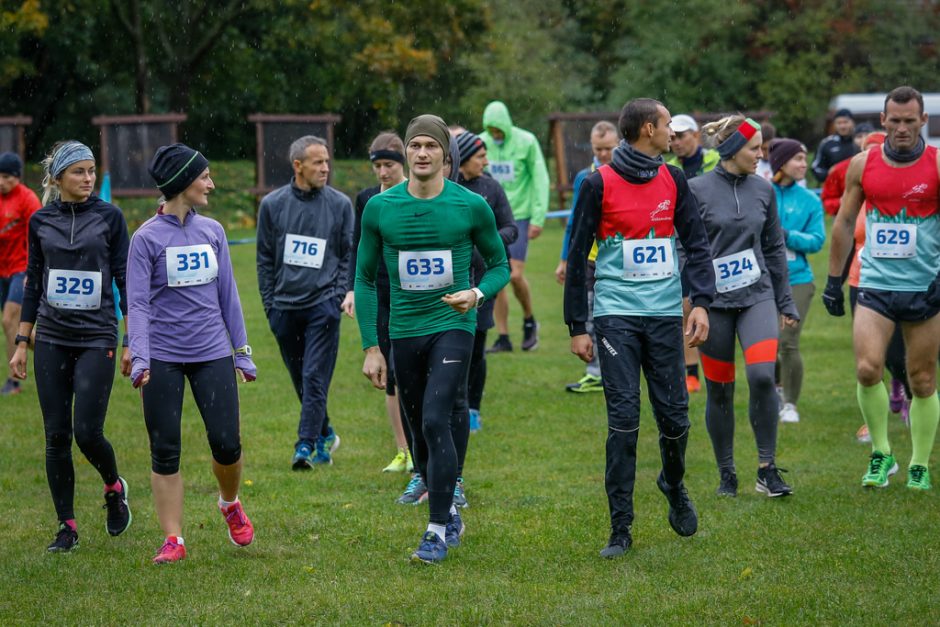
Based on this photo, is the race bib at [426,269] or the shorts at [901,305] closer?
the race bib at [426,269]

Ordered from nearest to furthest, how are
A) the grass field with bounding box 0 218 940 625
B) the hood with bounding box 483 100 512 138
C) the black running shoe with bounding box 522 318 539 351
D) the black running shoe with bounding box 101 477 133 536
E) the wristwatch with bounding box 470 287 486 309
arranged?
the grass field with bounding box 0 218 940 625 < the wristwatch with bounding box 470 287 486 309 < the black running shoe with bounding box 101 477 133 536 < the hood with bounding box 483 100 512 138 < the black running shoe with bounding box 522 318 539 351

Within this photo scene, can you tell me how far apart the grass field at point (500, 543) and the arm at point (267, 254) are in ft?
4.04

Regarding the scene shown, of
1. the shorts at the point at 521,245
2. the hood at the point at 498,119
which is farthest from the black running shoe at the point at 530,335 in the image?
the hood at the point at 498,119

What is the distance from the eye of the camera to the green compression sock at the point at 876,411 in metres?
8.38

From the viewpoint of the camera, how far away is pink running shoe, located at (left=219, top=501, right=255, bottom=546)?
7105 millimetres

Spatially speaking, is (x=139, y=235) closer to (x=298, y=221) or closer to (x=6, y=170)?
(x=298, y=221)

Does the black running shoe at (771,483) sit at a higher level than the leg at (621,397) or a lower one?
lower

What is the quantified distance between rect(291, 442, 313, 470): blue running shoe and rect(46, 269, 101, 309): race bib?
2.57 m

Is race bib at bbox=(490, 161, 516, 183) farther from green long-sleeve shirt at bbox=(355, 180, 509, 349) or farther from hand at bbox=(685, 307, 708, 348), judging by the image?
hand at bbox=(685, 307, 708, 348)

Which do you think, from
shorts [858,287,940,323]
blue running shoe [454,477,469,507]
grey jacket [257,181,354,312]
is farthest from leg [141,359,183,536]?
shorts [858,287,940,323]

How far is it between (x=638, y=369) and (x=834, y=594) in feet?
4.84

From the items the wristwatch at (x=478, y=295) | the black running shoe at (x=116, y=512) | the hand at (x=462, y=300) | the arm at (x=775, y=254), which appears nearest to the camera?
the hand at (x=462, y=300)

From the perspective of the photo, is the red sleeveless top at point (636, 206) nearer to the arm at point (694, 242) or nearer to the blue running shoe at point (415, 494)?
the arm at point (694, 242)

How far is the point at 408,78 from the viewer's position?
43.8 meters
